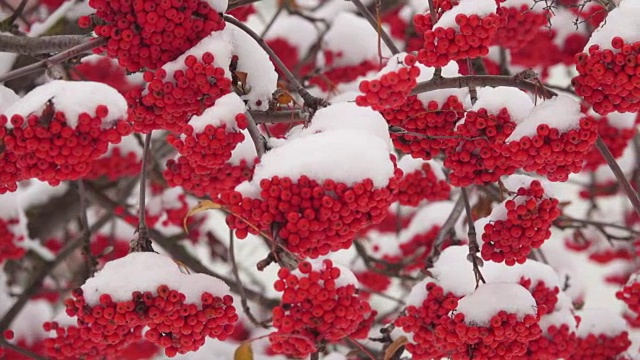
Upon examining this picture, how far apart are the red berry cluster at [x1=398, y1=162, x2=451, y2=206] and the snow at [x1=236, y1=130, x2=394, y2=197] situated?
3.20 ft

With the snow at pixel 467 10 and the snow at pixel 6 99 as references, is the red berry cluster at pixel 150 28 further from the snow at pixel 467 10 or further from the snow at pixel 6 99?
the snow at pixel 467 10

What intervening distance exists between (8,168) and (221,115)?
1.36 feet

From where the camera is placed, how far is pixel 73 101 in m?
1.36

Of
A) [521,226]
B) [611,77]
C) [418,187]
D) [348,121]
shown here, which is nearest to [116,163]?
[418,187]

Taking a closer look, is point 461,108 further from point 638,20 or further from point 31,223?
point 31,223

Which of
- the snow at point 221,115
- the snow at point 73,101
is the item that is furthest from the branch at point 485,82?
the snow at point 73,101

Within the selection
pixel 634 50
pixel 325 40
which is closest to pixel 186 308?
pixel 634 50

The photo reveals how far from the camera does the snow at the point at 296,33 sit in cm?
354

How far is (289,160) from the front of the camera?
1.36 m

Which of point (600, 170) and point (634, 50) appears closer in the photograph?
point (634, 50)

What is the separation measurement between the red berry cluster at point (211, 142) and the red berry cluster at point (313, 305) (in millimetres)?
262

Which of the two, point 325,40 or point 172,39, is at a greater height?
point 325,40

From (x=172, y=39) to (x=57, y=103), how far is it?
0.27 metres

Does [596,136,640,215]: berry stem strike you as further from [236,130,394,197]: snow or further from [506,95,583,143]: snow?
[236,130,394,197]: snow
